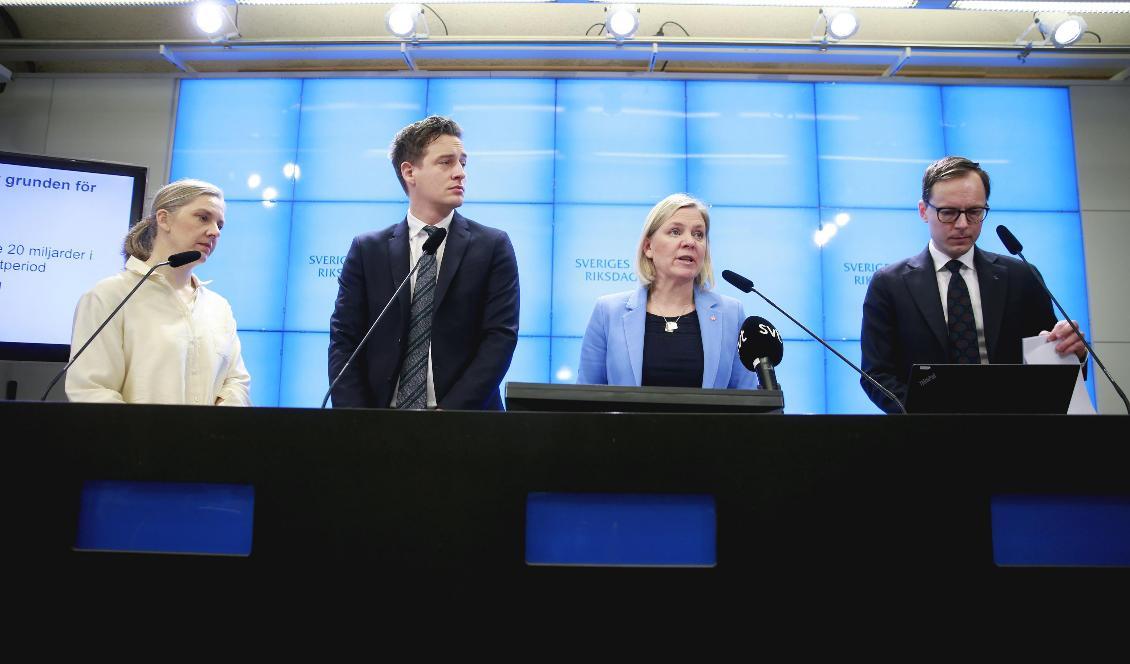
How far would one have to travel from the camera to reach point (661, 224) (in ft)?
8.13

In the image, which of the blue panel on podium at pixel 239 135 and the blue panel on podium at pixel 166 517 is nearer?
the blue panel on podium at pixel 166 517

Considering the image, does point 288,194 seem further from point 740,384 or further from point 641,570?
point 641,570

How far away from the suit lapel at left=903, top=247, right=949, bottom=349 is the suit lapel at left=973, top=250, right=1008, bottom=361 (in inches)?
4.8

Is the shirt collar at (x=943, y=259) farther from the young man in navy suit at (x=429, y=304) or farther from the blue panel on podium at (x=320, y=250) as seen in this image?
the blue panel on podium at (x=320, y=250)

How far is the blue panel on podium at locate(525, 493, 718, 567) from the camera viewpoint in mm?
1003

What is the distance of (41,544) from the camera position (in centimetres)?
103

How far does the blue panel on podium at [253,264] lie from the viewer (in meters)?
4.29

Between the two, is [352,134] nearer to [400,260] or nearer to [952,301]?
[400,260]

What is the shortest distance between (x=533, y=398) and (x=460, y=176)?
1298 millimetres

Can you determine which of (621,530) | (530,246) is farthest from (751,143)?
(621,530)

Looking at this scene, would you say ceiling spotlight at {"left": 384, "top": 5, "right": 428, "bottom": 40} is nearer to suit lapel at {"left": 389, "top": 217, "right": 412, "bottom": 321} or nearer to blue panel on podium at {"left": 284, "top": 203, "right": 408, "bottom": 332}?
blue panel on podium at {"left": 284, "top": 203, "right": 408, "bottom": 332}

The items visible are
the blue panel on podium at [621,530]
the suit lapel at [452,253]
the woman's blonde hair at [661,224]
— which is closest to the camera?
the blue panel on podium at [621,530]

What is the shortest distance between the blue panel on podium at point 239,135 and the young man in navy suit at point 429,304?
2403 mm

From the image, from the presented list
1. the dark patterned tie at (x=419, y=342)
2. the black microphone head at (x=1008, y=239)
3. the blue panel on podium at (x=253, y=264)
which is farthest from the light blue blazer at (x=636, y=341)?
the blue panel on podium at (x=253, y=264)
